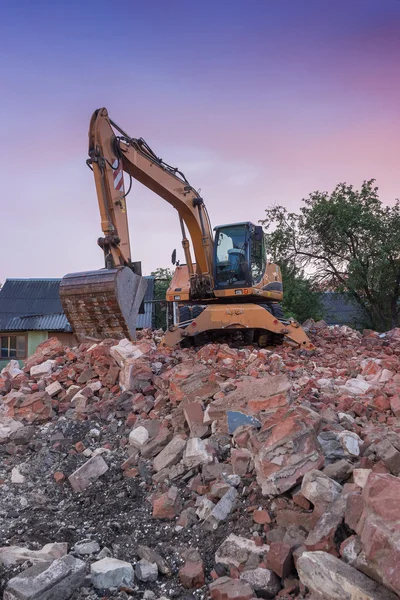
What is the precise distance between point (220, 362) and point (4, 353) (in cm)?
1388

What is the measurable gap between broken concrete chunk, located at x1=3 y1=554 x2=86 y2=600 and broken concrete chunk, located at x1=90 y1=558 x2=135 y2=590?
91 mm

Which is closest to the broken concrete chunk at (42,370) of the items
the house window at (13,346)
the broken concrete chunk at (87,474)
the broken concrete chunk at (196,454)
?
the broken concrete chunk at (87,474)

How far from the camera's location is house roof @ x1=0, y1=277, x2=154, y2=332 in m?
18.2

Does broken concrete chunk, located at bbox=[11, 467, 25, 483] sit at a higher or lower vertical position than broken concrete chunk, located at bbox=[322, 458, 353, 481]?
lower

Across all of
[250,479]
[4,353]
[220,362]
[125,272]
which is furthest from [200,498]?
[4,353]

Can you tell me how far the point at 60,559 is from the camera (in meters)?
2.83

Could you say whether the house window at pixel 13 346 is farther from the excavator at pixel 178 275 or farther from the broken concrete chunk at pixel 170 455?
the broken concrete chunk at pixel 170 455

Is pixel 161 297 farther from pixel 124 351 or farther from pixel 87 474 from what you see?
pixel 87 474

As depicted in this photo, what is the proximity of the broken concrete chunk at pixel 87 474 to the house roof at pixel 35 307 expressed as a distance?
44.3 ft

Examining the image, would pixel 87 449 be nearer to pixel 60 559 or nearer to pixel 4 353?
pixel 60 559

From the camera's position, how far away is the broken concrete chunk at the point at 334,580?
2.29m

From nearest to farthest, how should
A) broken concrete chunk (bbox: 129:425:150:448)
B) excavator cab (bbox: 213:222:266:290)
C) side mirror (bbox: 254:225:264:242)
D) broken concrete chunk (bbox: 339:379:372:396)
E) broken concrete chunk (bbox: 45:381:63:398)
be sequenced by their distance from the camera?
broken concrete chunk (bbox: 129:425:150:448) → broken concrete chunk (bbox: 339:379:372:396) → broken concrete chunk (bbox: 45:381:63:398) → excavator cab (bbox: 213:222:266:290) → side mirror (bbox: 254:225:264:242)

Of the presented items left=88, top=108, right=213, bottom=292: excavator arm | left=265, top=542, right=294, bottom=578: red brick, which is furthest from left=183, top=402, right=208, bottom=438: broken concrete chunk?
left=88, top=108, right=213, bottom=292: excavator arm

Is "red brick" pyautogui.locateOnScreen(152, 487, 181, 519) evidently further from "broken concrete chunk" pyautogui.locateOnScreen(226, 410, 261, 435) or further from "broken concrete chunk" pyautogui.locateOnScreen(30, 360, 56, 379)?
"broken concrete chunk" pyautogui.locateOnScreen(30, 360, 56, 379)
